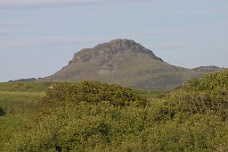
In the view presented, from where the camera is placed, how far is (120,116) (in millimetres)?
34906

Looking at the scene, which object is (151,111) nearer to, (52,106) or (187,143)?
(187,143)

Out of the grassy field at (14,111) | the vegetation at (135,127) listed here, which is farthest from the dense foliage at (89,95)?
the grassy field at (14,111)

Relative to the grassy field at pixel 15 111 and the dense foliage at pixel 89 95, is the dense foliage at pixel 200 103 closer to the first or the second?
the dense foliage at pixel 89 95

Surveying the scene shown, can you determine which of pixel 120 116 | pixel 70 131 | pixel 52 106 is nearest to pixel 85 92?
pixel 52 106

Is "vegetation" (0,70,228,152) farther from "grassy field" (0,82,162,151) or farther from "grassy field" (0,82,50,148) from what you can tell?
"grassy field" (0,82,50,148)

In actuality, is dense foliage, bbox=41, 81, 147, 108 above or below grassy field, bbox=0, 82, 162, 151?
above

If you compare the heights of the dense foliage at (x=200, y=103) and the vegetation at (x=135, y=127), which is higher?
the dense foliage at (x=200, y=103)

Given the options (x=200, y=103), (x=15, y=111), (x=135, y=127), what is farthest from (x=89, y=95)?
(x=15, y=111)

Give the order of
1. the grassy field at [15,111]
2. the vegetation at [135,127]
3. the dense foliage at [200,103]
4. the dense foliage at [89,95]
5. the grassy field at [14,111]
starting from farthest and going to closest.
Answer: the grassy field at [14,111] < the grassy field at [15,111] < the dense foliage at [89,95] < the dense foliage at [200,103] < the vegetation at [135,127]

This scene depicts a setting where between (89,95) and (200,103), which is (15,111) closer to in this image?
(89,95)

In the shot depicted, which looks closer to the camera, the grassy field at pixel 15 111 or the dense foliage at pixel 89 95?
the dense foliage at pixel 89 95

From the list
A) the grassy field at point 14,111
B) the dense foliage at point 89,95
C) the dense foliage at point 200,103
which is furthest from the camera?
the grassy field at point 14,111

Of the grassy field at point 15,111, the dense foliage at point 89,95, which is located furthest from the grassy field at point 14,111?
the dense foliage at point 89,95

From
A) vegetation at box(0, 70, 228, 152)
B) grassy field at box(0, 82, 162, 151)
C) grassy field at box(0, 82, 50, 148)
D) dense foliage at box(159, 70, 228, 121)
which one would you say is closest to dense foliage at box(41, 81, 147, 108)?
vegetation at box(0, 70, 228, 152)
